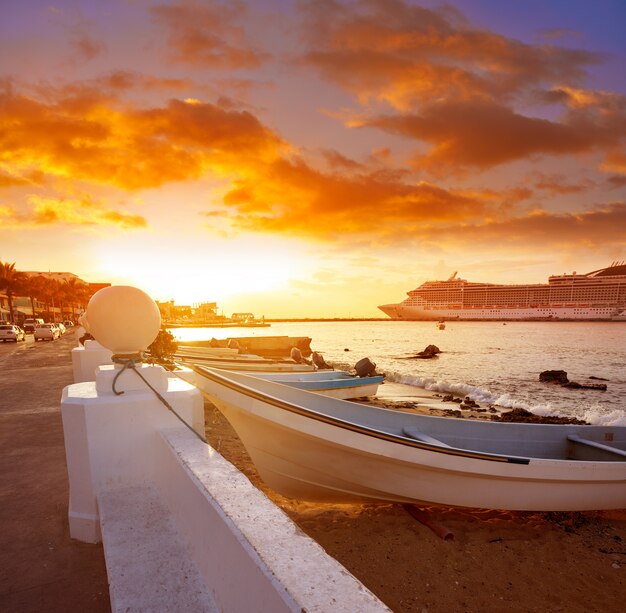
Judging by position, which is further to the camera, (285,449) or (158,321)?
(285,449)

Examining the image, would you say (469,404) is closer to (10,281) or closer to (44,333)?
(44,333)

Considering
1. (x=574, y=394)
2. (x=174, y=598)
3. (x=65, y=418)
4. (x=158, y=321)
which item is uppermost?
(x=158, y=321)

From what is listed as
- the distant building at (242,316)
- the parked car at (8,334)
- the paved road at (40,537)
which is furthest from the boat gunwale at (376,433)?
the distant building at (242,316)

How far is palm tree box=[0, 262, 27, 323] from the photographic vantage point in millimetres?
61584

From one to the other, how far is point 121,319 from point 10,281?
75.6 m

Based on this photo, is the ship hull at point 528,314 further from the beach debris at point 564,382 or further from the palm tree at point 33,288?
the palm tree at point 33,288

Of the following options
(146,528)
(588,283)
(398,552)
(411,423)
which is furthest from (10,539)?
(588,283)

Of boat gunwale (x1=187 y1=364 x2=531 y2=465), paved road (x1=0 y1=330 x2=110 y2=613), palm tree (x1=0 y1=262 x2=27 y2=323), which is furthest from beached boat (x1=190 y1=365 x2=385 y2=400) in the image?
palm tree (x1=0 y1=262 x2=27 y2=323)

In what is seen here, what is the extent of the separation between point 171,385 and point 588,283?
546 feet

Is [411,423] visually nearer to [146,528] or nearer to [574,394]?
[146,528]

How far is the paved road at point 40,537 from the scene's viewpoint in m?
2.65

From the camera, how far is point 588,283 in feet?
453

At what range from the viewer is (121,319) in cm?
361

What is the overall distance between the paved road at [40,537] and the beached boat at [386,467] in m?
2.33
